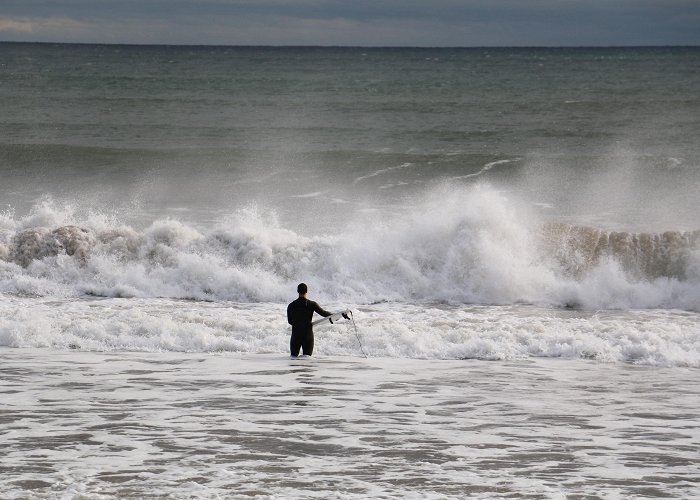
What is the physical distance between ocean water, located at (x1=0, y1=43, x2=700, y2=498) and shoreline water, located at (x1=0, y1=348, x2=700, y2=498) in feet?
0.12

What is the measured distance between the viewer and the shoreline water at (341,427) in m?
8.32

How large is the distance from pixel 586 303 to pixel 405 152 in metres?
20.7

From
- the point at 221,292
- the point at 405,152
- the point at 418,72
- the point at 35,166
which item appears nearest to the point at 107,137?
the point at 35,166

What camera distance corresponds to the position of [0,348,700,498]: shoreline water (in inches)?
328

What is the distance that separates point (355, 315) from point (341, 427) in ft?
19.1

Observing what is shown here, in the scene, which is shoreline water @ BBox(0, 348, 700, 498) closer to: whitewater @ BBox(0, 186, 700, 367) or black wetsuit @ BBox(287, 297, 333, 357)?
black wetsuit @ BBox(287, 297, 333, 357)

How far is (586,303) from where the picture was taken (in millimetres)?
17219

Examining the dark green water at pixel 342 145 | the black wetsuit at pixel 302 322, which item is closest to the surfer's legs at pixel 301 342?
the black wetsuit at pixel 302 322

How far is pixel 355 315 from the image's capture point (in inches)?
617

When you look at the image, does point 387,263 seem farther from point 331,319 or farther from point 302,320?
point 302,320

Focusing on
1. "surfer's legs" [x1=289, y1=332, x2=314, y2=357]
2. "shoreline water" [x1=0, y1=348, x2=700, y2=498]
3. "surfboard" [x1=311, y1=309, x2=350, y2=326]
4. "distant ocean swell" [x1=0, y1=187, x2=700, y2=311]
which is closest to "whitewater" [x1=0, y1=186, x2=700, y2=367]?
"distant ocean swell" [x1=0, y1=187, x2=700, y2=311]

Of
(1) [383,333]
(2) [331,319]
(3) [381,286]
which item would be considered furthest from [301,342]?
(3) [381,286]

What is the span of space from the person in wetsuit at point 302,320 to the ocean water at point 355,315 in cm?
35

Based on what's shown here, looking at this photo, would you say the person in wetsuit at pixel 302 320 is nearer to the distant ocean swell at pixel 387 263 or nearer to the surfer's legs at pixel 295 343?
the surfer's legs at pixel 295 343
